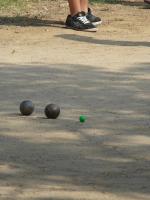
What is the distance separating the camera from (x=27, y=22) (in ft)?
39.1

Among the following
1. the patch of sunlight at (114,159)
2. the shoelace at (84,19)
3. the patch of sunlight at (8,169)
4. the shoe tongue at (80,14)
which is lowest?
the shoelace at (84,19)

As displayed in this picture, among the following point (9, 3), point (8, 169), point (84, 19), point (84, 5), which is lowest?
point (9, 3)

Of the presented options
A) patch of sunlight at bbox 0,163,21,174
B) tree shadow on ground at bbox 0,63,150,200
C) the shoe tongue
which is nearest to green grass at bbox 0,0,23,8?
the shoe tongue

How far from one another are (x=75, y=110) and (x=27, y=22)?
16.3ft

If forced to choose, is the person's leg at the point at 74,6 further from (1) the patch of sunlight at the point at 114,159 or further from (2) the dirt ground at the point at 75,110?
(1) the patch of sunlight at the point at 114,159

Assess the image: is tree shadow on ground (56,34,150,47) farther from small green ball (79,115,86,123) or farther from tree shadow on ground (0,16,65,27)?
small green ball (79,115,86,123)

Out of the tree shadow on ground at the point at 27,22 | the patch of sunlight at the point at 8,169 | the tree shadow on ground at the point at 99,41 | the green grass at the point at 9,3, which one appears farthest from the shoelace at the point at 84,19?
the patch of sunlight at the point at 8,169

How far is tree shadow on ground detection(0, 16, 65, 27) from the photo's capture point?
38.5 ft

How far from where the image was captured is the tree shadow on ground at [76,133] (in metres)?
5.29

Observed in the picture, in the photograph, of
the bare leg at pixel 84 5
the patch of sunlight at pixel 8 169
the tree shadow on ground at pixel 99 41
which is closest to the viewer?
the patch of sunlight at pixel 8 169

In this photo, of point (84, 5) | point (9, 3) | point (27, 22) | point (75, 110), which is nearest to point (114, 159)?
point (75, 110)

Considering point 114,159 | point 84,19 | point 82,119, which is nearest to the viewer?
point 114,159

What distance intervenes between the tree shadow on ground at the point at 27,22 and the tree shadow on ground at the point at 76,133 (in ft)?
9.08

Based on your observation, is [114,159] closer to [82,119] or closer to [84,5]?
[82,119]
